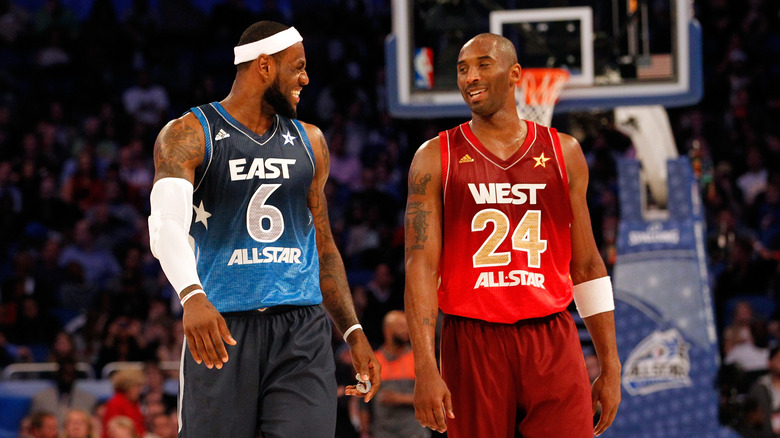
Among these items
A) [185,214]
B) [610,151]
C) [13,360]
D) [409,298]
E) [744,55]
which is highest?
[744,55]

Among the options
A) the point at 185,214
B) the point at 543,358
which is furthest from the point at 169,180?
the point at 543,358

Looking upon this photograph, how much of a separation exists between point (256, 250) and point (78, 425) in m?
5.93

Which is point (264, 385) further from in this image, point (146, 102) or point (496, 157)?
point (146, 102)

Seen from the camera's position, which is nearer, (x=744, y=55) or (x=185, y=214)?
(x=185, y=214)

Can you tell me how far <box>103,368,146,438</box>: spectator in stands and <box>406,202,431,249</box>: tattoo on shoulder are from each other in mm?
6178

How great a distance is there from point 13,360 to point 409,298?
8640mm

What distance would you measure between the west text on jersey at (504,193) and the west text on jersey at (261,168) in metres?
0.85

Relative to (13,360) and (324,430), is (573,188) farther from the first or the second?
(13,360)

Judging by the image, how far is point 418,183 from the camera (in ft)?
15.3

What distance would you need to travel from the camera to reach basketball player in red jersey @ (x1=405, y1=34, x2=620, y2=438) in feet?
14.7

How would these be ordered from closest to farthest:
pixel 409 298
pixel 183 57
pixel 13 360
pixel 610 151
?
pixel 409 298 → pixel 13 360 → pixel 610 151 → pixel 183 57

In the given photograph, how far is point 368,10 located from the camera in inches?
696

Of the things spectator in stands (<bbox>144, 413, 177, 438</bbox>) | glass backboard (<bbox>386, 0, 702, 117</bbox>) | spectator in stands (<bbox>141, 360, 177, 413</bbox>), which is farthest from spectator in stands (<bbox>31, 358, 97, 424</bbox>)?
glass backboard (<bbox>386, 0, 702, 117</bbox>)

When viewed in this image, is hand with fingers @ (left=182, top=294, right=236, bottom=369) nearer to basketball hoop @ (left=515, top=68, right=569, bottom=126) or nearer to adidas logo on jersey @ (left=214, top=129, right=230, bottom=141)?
adidas logo on jersey @ (left=214, top=129, right=230, bottom=141)
